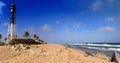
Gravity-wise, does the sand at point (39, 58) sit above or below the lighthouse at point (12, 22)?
below

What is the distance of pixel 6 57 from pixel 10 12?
27.8 metres

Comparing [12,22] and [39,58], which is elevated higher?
[12,22]

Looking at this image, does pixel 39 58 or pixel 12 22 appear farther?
pixel 12 22

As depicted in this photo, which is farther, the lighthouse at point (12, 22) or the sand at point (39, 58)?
the lighthouse at point (12, 22)

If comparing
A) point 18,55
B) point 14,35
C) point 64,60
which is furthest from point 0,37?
point 64,60

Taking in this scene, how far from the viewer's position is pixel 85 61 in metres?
16.2

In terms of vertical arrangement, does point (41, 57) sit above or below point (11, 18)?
below

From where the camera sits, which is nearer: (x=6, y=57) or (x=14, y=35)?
(x=6, y=57)

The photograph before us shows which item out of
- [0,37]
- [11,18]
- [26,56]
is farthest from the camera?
[0,37]

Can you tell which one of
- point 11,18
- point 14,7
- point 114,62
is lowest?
point 114,62

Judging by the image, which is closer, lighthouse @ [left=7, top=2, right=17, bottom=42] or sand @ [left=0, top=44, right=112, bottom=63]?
sand @ [left=0, top=44, right=112, bottom=63]

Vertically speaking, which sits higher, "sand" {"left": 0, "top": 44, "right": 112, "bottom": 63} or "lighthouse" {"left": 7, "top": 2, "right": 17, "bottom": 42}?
"lighthouse" {"left": 7, "top": 2, "right": 17, "bottom": 42}

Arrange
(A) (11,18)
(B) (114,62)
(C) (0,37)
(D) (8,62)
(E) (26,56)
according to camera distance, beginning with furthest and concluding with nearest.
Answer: (C) (0,37), (A) (11,18), (E) (26,56), (B) (114,62), (D) (8,62)

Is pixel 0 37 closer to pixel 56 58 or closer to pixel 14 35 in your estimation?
pixel 14 35
